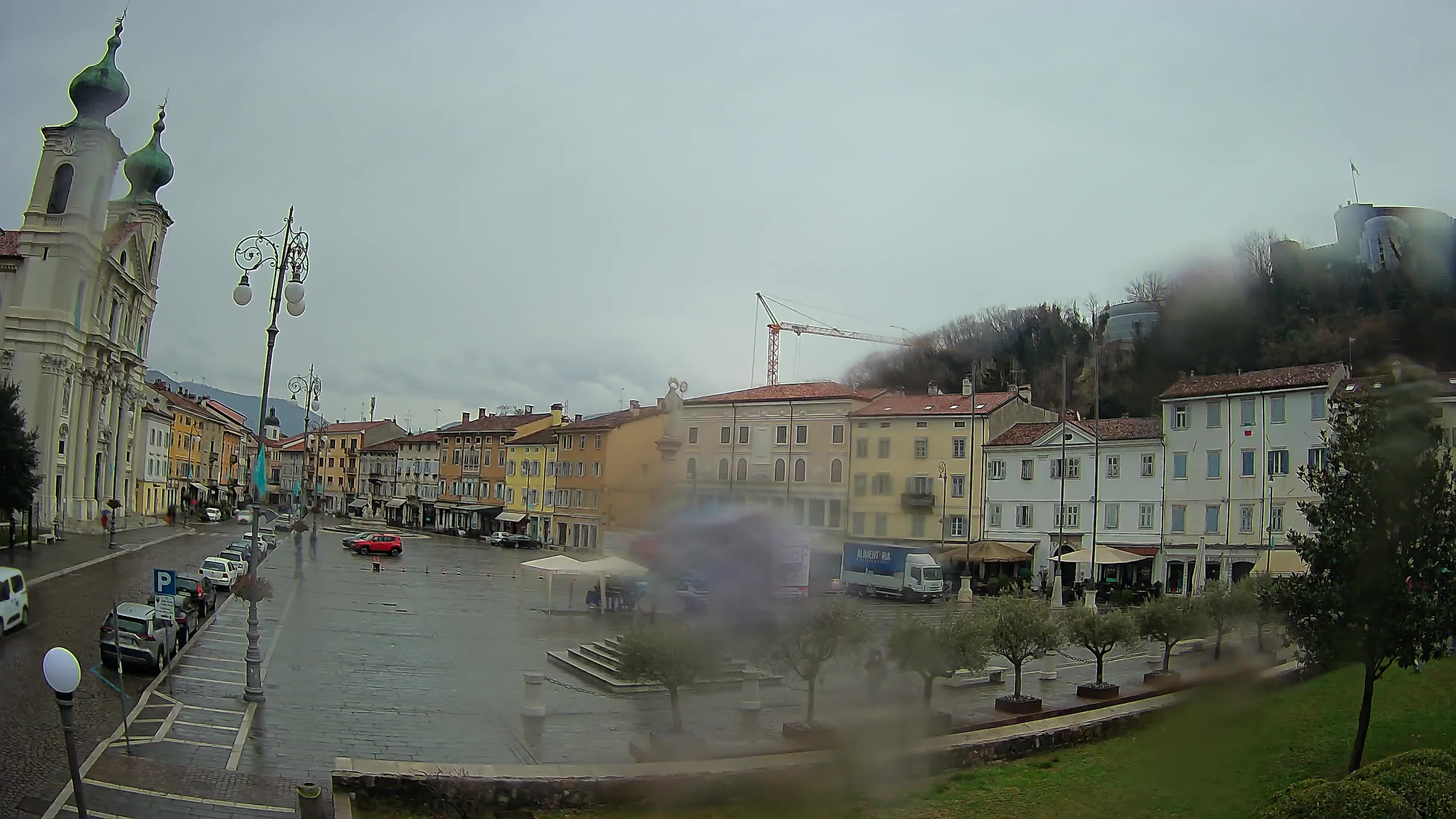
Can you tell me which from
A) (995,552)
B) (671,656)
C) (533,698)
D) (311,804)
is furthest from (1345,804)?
(533,698)

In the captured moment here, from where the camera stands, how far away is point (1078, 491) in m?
25.0

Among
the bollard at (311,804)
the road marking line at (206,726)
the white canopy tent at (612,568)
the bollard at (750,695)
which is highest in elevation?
the white canopy tent at (612,568)

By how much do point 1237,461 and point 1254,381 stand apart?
25.1 ft

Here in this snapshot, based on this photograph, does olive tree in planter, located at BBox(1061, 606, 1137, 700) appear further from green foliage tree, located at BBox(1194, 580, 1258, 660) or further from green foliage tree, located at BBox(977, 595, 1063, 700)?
green foliage tree, located at BBox(977, 595, 1063, 700)

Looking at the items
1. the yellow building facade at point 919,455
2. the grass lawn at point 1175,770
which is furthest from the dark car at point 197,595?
the yellow building facade at point 919,455

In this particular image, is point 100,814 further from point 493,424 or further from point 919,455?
point 493,424

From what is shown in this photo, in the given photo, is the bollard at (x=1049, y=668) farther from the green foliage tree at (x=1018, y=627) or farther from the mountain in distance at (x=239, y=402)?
the mountain in distance at (x=239, y=402)

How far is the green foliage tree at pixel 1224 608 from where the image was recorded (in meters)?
15.8

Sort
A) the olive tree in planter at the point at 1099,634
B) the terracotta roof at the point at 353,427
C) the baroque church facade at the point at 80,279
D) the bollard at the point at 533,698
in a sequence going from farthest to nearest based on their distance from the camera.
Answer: the terracotta roof at the point at 353,427
the olive tree in planter at the point at 1099,634
the bollard at the point at 533,698
the baroque church facade at the point at 80,279

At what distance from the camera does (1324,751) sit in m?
12.4

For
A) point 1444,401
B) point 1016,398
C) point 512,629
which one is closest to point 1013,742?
point 1016,398

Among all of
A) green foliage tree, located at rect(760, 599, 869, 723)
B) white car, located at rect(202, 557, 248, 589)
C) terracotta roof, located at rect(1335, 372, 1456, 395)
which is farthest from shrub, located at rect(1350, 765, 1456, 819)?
white car, located at rect(202, 557, 248, 589)

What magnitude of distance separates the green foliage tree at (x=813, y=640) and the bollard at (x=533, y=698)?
4.75 m

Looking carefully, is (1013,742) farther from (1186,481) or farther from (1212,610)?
(1186,481)
